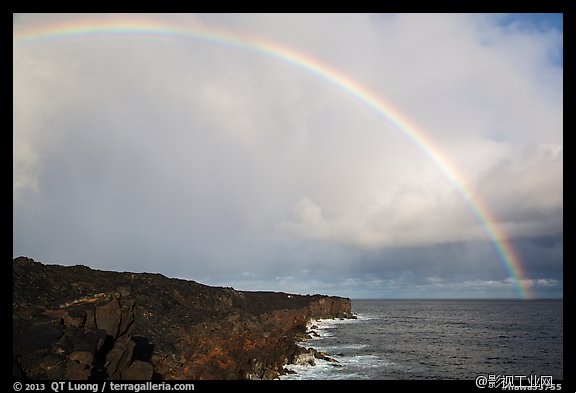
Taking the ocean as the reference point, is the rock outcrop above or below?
above

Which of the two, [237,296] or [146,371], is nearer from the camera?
[146,371]

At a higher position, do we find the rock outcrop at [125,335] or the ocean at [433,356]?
the rock outcrop at [125,335]

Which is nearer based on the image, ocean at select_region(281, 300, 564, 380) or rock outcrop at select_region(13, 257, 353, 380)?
rock outcrop at select_region(13, 257, 353, 380)

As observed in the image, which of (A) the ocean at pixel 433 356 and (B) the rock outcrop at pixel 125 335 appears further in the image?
(A) the ocean at pixel 433 356

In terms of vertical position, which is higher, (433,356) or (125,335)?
(125,335)

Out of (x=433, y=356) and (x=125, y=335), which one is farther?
(x=433, y=356)
